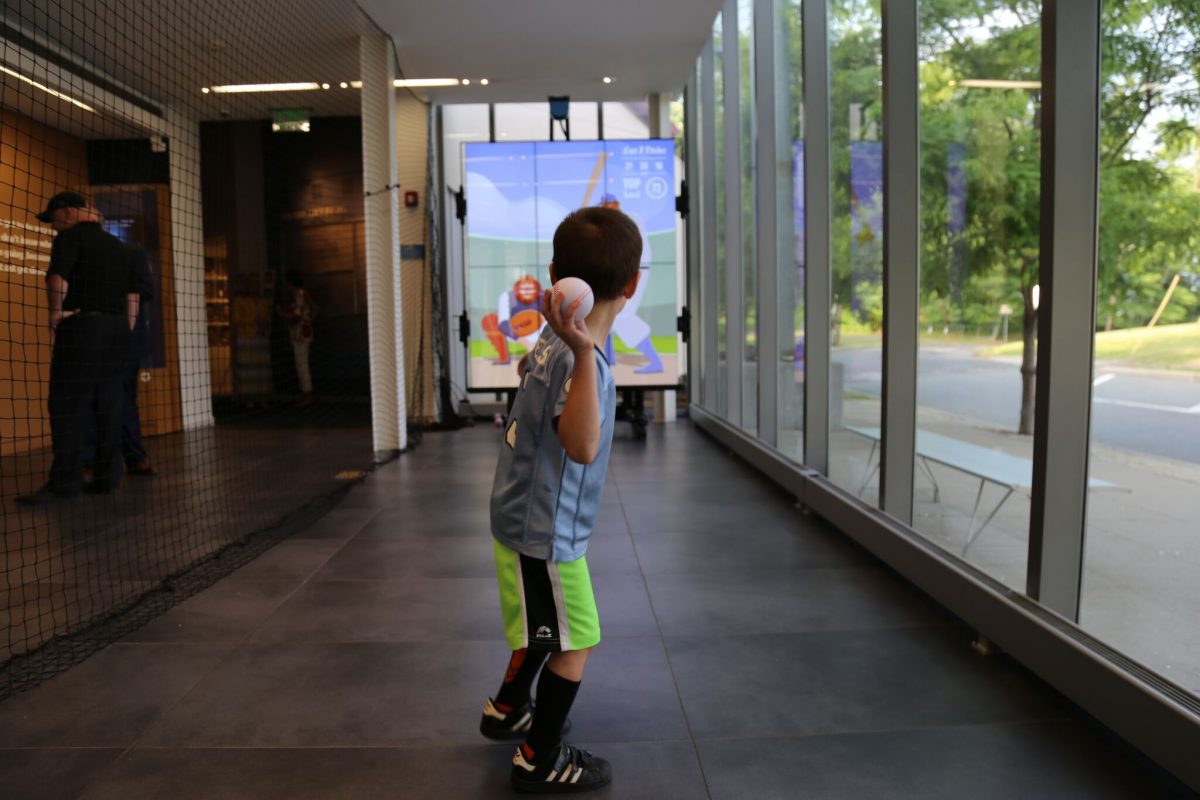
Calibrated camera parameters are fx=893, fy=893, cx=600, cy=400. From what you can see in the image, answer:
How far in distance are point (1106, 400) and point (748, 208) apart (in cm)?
418

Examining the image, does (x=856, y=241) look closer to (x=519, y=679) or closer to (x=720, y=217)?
(x=519, y=679)

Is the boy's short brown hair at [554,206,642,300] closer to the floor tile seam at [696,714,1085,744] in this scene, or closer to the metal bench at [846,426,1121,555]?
the floor tile seam at [696,714,1085,744]

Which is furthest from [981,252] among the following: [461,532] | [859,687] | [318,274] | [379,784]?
[318,274]

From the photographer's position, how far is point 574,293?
1574 millimetres

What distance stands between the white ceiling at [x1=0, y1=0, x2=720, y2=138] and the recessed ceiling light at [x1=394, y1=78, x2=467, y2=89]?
153 millimetres

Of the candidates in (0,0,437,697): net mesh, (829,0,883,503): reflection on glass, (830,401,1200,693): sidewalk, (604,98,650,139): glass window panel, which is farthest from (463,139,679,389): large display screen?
(830,401,1200,693): sidewalk

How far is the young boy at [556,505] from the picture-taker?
175cm

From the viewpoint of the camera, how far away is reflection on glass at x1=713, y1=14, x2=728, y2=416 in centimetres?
687

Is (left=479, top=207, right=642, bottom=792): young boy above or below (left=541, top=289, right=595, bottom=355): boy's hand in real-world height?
below

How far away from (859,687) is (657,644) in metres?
0.61

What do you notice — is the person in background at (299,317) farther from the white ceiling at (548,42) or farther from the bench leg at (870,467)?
the bench leg at (870,467)

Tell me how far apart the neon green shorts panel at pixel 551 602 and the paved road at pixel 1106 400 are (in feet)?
4.13

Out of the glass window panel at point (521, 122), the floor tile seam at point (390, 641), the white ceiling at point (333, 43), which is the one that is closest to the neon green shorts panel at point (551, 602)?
the floor tile seam at point (390, 641)

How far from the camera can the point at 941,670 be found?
96.3 inches
